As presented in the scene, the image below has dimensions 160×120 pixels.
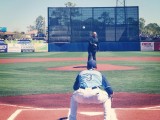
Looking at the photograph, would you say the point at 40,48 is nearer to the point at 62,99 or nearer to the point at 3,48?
the point at 3,48

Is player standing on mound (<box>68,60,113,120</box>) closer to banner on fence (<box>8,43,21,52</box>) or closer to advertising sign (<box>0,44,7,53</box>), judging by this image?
banner on fence (<box>8,43,21,52</box>)

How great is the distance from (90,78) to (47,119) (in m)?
1.54

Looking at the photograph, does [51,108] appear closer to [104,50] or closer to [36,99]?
[36,99]

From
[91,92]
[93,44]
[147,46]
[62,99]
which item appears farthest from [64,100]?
[147,46]

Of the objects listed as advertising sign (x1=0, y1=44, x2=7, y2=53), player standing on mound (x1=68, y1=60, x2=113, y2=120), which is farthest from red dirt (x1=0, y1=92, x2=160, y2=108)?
advertising sign (x1=0, y1=44, x2=7, y2=53)

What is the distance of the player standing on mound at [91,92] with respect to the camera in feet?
18.0

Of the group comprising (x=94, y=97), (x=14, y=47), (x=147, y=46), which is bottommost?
(x=94, y=97)

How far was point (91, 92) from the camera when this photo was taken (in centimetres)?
548

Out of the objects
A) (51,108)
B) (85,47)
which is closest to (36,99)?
(51,108)

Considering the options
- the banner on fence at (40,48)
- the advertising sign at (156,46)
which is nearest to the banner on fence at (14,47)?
the banner on fence at (40,48)

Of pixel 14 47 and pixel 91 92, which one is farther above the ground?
pixel 14 47

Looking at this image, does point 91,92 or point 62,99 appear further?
point 62,99

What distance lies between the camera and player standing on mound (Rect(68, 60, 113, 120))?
5480 millimetres

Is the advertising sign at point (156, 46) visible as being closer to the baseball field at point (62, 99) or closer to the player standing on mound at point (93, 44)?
the player standing on mound at point (93, 44)
